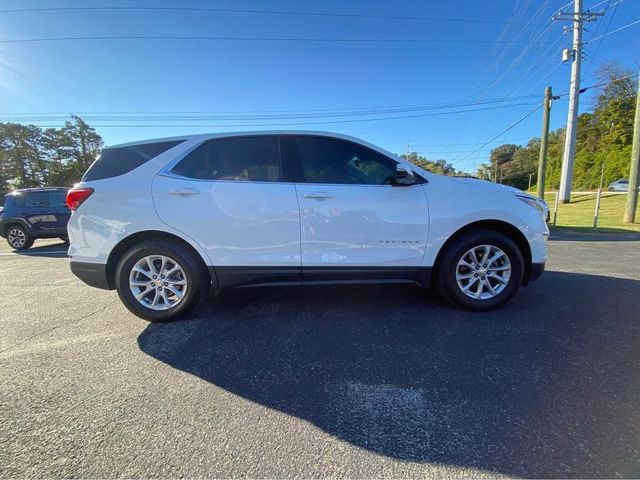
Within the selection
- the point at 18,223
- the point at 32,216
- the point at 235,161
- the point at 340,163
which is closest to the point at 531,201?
the point at 340,163

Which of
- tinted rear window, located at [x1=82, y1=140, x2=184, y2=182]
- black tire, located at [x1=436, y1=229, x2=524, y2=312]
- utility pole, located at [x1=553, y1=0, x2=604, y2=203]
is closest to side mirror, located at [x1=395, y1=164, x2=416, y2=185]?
black tire, located at [x1=436, y1=229, x2=524, y2=312]

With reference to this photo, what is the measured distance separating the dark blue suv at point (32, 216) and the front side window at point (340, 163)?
9.05m

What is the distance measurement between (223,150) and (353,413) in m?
2.65

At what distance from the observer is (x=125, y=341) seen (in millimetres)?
2730

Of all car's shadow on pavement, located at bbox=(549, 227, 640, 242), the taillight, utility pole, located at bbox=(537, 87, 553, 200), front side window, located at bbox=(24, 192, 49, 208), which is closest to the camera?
the taillight

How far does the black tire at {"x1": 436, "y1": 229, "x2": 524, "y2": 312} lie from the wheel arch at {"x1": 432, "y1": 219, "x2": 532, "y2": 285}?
3 cm

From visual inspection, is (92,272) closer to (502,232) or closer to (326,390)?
(326,390)

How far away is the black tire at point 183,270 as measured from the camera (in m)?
2.96

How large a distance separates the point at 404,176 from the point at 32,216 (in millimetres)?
10609

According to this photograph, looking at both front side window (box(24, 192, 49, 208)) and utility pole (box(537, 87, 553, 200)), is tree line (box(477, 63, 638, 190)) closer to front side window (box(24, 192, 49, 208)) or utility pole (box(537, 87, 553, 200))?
utility pole (box(537, 87, 553, 200))

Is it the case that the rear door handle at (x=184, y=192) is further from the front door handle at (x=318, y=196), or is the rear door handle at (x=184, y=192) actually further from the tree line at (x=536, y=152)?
the tree line at (x=536, y=152)

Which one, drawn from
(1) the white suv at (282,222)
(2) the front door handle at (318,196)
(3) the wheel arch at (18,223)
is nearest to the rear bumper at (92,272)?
(1) the white suv at (282,222)

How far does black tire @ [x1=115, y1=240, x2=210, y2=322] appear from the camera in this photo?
9.70 feet

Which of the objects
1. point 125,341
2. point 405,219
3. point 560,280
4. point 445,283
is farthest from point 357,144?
point 560,280
